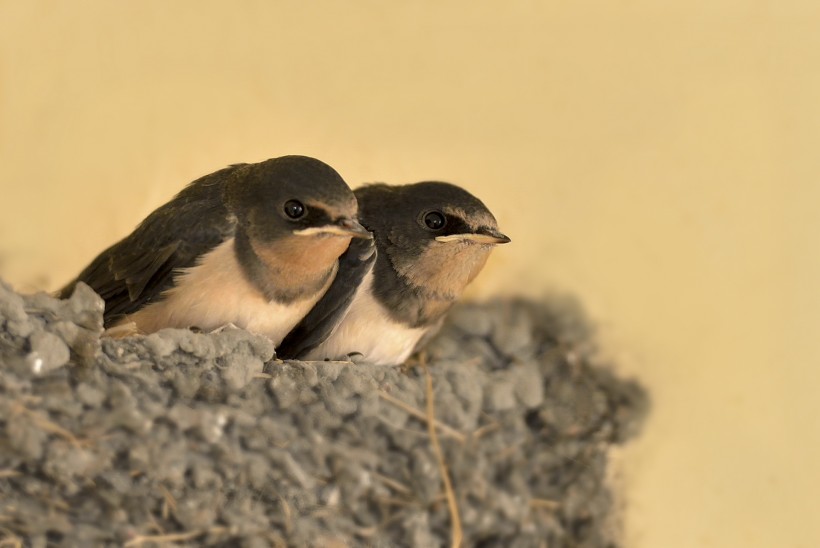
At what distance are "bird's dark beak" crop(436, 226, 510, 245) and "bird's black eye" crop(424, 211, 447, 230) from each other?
41mm

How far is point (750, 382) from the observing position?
130 inches

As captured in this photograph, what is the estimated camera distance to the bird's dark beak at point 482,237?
2840 mm

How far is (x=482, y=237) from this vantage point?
112 inches

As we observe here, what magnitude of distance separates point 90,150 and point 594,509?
1.70 meters

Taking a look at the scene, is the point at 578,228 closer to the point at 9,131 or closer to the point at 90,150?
the point at 90,150

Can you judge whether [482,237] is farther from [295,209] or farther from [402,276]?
[295,209]

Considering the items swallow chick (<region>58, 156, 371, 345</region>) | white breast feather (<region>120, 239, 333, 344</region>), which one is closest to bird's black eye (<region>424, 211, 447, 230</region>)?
swallow chick (<region>58, 156, 371, 345</region>)

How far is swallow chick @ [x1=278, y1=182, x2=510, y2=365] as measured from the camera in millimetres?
2848

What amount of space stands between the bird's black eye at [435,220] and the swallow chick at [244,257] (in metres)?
0.34

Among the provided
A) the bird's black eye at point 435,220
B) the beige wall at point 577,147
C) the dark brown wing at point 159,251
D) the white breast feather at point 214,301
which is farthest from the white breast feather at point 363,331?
the beige wall at point 577,147

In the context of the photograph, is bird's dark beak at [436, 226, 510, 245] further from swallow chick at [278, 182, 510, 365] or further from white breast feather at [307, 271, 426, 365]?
white breast feather at [307, 271, 426, 365]

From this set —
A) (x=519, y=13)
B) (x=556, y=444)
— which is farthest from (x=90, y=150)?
(x=556, y=444)

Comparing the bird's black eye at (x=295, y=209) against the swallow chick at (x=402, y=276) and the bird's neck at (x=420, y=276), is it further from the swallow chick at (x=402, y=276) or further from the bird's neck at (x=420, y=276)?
the bird's neck at (x=420, y=276)

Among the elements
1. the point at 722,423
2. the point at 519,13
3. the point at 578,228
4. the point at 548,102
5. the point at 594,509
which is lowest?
the point at 594,509
